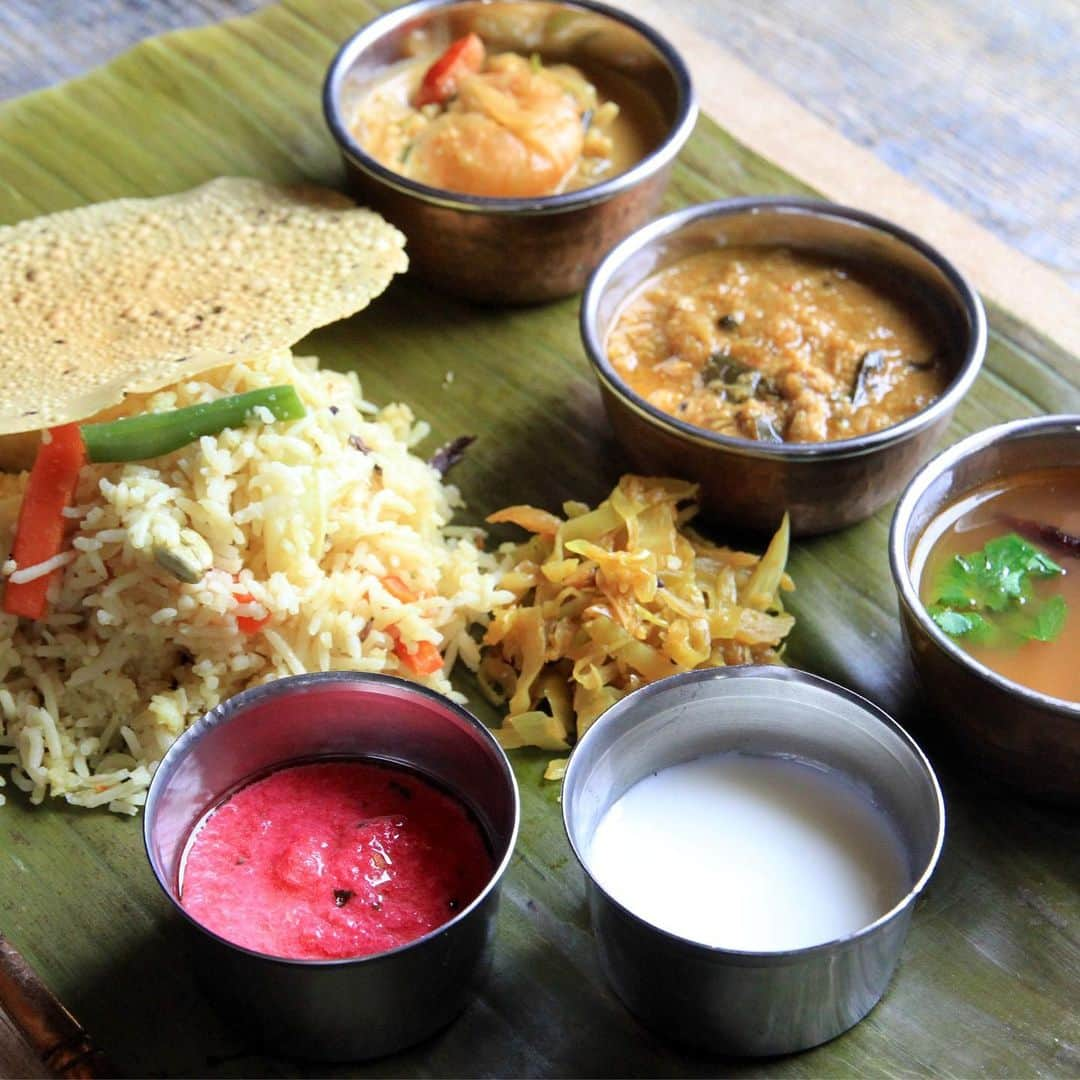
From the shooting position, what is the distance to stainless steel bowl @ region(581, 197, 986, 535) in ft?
12.0

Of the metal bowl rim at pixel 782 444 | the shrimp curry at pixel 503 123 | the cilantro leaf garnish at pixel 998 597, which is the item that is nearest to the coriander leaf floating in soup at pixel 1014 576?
the cilantro leaf garnish at pixel 998 597

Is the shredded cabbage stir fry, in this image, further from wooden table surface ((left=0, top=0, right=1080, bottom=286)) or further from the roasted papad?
wooden table surface ((left=0, top=0, right=1080, bottom=286))

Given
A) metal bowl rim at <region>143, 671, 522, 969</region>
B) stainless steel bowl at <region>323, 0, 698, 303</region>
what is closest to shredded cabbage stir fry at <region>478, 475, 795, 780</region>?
metal bowl rim at <region>143, 671, 522, 969</region>

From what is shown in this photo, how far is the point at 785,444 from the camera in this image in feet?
11.9

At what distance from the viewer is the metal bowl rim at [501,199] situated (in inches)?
169

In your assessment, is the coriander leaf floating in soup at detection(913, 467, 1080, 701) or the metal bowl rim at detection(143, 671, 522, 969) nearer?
the metal bowl rim at detection(143, 671, 522, 969)

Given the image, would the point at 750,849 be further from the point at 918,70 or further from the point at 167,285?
the point at 918,70

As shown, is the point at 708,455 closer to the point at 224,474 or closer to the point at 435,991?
the point at 224,474

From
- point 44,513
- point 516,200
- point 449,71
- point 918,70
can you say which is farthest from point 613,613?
point 918,70

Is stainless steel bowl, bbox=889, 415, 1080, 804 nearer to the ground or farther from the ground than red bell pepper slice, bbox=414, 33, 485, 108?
nearer to the ground

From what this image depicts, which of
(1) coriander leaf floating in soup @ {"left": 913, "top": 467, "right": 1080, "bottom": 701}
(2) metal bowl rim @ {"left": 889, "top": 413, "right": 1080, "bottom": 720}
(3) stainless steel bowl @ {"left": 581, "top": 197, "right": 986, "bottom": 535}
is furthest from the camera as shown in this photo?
(3) stainless steel bowl @ {"left": 581, "top": 197, "right": 986, "bottom": 535}

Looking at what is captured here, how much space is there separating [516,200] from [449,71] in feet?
2.51

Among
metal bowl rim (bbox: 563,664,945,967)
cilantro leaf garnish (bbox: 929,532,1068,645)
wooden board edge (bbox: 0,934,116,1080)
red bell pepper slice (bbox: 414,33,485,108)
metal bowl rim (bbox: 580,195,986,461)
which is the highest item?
red bell pepper slice (bbox: 414,33,485,108)

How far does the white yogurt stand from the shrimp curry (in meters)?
2.14
